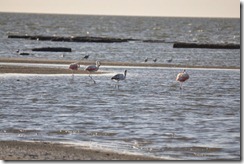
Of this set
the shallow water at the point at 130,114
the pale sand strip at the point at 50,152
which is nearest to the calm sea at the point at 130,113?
the shallow water at the point at 130,114

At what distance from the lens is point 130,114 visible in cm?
2014

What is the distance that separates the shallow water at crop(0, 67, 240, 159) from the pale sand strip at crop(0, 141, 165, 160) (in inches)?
28.0

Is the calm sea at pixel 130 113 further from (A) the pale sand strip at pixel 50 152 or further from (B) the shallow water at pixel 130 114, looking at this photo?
(A) the pale sand strip at pixel 50 152

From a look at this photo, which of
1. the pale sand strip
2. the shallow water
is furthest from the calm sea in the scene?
the pale sand strip

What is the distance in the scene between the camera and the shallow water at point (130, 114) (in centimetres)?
1542

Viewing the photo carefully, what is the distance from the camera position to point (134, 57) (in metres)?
51.1

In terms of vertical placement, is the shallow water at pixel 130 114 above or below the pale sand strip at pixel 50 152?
above

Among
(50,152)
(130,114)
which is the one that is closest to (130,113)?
(130,114)

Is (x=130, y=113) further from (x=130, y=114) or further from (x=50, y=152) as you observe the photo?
(x=50, y=152)

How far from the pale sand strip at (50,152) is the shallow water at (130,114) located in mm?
712

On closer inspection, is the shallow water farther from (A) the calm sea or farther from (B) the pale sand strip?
(B) the pale sand strip

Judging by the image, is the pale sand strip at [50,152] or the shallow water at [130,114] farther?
the shallow water at [130,114]

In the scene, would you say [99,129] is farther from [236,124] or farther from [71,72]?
[71,72]

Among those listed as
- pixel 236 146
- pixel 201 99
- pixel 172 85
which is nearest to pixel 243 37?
pixel 236 146
